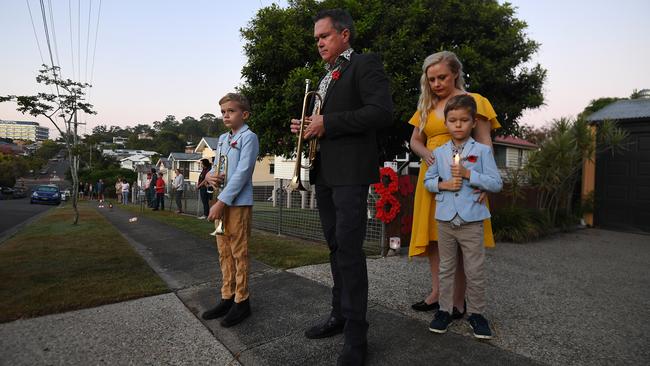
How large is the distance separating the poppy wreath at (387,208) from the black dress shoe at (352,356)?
348cm

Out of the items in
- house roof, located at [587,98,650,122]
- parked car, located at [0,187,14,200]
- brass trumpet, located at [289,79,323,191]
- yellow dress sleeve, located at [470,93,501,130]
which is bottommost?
parked car, located at [0,187,14,200]

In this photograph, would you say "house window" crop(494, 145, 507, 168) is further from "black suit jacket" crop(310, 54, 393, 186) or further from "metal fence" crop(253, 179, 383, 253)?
"black suit jacket" crop(310, 54, 393, 186)

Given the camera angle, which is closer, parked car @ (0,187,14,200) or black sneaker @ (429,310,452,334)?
black sneaker @ (429,310,452,334)

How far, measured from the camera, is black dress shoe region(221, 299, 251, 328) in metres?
2.72

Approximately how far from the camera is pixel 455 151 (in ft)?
8.89

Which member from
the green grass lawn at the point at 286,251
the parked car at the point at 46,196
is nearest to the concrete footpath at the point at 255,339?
the green grass lawn at the point at 286,251

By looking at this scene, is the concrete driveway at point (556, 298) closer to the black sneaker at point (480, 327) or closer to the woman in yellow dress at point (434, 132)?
the black sneaker at point (480, 327)

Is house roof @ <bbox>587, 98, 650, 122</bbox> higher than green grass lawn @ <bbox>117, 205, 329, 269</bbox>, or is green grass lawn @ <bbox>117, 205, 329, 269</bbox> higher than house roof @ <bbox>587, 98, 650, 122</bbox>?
house roof @ <bbox>587, 98, 650, 122</bbox>

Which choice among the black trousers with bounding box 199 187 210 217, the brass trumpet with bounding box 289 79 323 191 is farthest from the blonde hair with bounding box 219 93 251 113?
the black trousers with bounding box 199 187 210 217

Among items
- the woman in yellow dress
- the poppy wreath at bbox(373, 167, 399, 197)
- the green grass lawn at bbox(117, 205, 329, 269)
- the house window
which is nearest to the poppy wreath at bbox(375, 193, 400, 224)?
the poppy wreath at bbox(373, 167, 399, 197)

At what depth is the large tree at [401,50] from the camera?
36.7 feet

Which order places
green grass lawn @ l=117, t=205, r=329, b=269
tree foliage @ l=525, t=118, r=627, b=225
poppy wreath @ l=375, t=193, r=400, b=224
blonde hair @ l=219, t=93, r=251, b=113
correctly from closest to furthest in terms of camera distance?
blonde hair @ l=219, t=93, r=251, b=113 → green grass lawn @ l=117, t=205, r=329, b=269 → poppy wreath @ l=375, t=193, r=400, b=224 → tree foliage @ l=525, t=118, r=627, b=225

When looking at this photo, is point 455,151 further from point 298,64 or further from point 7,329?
point 298,64

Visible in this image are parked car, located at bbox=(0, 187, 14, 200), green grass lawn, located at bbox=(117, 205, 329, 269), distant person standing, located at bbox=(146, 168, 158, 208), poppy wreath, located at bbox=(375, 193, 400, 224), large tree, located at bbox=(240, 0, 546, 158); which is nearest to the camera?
green grass lawn, located at bbox=(117, 205, 329, 269)
